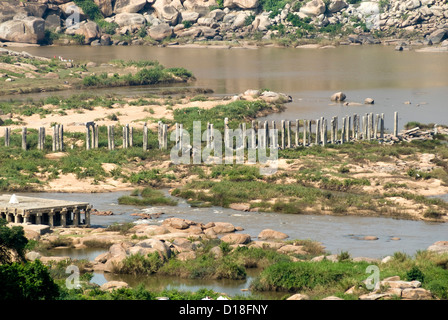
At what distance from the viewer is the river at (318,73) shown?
5938 centimetres

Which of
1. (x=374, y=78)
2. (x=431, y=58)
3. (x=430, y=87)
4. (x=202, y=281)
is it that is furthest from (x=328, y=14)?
(x=202, y=281)

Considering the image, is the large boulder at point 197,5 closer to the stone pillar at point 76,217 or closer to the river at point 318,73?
the river at point 318,73

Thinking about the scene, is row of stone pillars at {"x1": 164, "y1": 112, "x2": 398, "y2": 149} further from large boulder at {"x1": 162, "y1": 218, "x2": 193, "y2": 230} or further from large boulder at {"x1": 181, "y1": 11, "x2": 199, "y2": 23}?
large boulder at {"x1": 181, "y1": 11, "x2": 199, "y2": 23}

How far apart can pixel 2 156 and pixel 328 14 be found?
7743 cm

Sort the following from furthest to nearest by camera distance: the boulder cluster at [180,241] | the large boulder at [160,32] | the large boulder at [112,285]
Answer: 1. the large boulder at [160,32]
2. the boulder cluster at [180,241]
3. the large boulder at [112,285]

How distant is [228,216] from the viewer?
34281mm

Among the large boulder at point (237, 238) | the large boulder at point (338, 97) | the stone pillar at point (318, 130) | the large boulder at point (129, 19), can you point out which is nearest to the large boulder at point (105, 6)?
the large boulder at point (129, 19)

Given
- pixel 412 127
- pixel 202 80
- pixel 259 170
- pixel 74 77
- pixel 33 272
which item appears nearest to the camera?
pixel 33 272

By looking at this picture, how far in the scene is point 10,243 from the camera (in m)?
25.3

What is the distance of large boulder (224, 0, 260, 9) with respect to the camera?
112875mm

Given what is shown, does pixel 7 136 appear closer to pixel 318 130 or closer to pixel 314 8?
pixel 318 130

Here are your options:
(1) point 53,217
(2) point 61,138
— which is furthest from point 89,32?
(1) point 53,217

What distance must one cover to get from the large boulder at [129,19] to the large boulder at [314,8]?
19.3 meters

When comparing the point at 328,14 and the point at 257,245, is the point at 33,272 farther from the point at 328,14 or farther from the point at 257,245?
the point at 328,14
